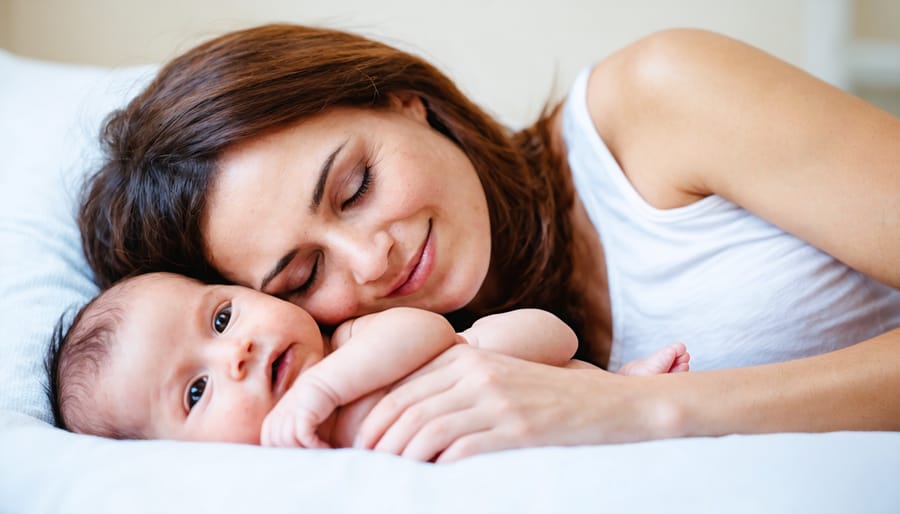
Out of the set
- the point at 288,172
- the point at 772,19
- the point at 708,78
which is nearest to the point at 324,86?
the point at 288,172

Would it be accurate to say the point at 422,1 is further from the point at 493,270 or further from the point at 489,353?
the point at 489,353

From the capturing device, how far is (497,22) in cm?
236

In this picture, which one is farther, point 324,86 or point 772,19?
point 772,19

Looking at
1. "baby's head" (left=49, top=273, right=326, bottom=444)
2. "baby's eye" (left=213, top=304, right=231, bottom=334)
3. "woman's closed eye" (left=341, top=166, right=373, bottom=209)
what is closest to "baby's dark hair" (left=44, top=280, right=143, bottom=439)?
"baby's head" (left=49, top=273, right=326, bottom=444)

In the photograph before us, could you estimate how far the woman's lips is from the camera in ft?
3.70

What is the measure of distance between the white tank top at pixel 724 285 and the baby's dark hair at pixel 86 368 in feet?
2.69

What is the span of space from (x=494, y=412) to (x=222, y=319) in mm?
433

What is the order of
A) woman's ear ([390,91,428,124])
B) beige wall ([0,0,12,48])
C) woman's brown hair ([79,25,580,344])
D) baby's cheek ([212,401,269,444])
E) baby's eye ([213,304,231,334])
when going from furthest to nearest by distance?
beige wall ([0,0,12,48]), woman's ear ([390,91,428,124]), woman's brown hair ([79,25,580,344]), baby's eye ([213,304,231,334]), baby's cheek ([212,401,269,444])

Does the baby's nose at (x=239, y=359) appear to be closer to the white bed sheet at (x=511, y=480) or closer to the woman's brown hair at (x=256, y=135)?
the white bed sheet at (x=511, y=480)

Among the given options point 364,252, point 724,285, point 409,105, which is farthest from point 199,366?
point 724,285

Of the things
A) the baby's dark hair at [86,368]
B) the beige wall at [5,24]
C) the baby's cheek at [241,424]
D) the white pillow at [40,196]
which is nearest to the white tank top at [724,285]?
the baby's cheek at [241,424]

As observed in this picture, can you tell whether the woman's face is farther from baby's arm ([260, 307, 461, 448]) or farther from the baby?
baby's arm ([260, 307, 461, 448])

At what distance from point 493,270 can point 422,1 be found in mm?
1232

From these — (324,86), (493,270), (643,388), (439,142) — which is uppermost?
(324,86)
